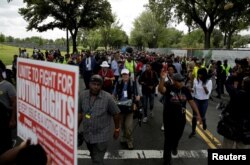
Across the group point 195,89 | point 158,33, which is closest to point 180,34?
point 158,33

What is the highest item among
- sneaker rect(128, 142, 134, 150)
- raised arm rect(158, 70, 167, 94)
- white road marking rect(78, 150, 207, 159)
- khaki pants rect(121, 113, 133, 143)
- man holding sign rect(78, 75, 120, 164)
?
raised arm rect(158, 70, 167, 94)

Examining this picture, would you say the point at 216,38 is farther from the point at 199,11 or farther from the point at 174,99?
the point at 174,99

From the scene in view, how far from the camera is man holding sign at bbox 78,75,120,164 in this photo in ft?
15.4

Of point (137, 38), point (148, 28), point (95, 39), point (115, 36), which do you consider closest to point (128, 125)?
point (115, 36)

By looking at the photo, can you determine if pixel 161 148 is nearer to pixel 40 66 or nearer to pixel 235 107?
pixel 235 107

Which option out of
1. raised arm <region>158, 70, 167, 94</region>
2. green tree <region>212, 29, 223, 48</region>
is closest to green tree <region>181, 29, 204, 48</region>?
green tree <region>212, 29, 223, 48</region>

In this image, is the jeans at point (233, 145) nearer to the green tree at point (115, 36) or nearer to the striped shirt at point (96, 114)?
the striped shirt at point (96, 114)

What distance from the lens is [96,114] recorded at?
4715 mm

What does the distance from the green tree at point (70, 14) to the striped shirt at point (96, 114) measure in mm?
37123

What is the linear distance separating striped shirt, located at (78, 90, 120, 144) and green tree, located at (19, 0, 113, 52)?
122 feet

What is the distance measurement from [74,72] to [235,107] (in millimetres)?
3426

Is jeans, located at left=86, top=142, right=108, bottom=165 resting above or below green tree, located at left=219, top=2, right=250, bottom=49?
below

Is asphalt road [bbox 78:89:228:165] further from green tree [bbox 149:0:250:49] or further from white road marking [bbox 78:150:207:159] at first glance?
green tree [bbox 149:0:250:49]

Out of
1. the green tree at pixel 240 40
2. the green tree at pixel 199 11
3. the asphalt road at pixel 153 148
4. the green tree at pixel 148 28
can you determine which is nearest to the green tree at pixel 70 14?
the green tree at pixel 199 11
